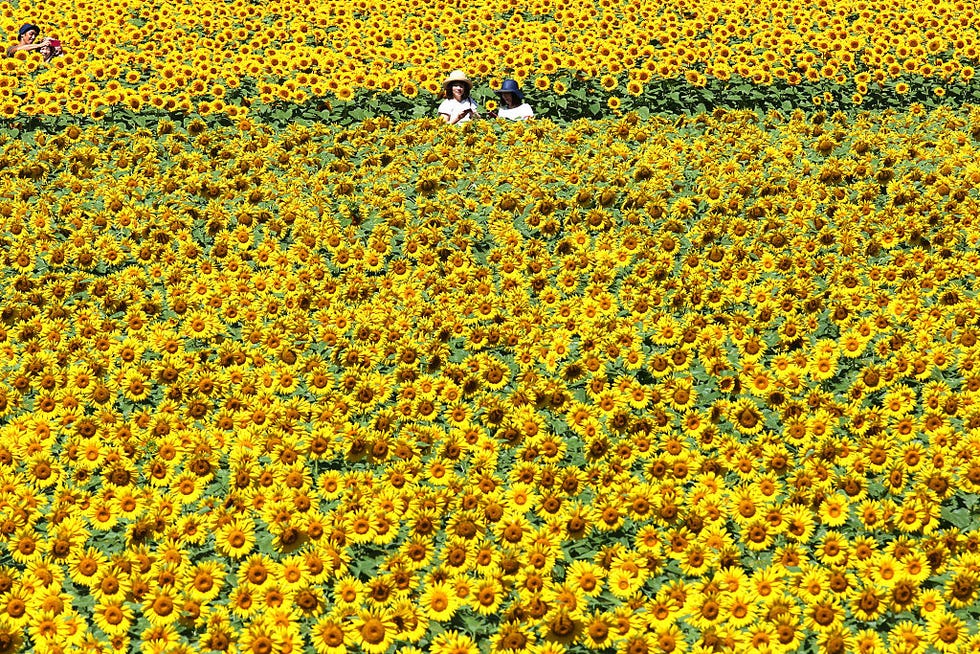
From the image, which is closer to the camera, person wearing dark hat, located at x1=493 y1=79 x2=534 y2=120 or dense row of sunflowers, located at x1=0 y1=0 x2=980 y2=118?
person wearing dark hat, located at x1=493 y1=79 x2=534 y2=120

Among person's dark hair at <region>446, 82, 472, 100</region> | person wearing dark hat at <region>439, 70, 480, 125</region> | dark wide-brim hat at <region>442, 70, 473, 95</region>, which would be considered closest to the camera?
person wearing dark hat at <region>439, 70, 480, 125</region>

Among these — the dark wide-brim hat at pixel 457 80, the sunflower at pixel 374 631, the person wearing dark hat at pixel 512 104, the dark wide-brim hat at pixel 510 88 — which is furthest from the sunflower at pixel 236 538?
the dark wide-brim hat at pixel 510 88

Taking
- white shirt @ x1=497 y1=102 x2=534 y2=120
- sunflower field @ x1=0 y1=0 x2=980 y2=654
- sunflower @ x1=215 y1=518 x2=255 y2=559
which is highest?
white shirt @ x1=497 y1=102 x2=534 y2=120

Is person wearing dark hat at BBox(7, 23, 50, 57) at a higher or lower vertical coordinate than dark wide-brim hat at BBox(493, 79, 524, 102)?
higher

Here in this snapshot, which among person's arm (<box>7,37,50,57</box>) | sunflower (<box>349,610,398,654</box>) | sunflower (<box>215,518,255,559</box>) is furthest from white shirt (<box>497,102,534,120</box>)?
sunflower (<box>349,610,398,654</box>)

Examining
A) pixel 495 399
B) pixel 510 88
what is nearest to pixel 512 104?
pixel 510 88

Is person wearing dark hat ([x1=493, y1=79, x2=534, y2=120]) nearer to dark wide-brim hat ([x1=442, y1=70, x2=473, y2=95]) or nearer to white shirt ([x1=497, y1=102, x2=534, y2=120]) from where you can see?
white shirt ([x1=497, y1=102, x2=534, y2=120])

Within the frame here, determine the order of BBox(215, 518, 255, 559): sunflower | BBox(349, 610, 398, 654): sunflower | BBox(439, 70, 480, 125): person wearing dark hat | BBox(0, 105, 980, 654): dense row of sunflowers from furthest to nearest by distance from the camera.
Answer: BBox(439, 70, 480, 125): person wearing dark hat < BBox(215, 518, 255, 559): sunflower < BBox(0, 105, 980, 654): dense row of sunflowers < BBox(349, 610, 398, 654): sunflower

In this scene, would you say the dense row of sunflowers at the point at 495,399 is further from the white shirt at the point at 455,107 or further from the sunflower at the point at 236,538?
the white shirt at the point at 455,107
